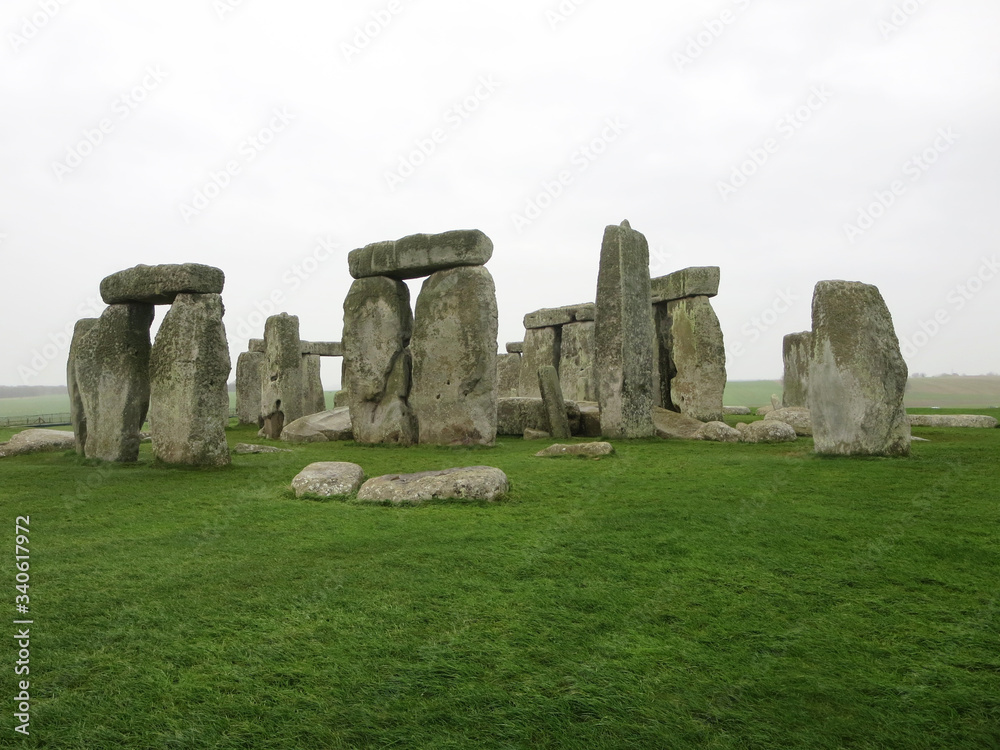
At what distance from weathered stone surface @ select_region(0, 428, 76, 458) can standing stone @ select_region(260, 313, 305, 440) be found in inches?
144

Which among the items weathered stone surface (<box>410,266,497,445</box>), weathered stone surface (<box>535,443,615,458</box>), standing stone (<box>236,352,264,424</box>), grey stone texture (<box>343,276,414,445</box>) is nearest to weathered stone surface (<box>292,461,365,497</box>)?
weathered stone surface (<box>535,443,615,458</box>)

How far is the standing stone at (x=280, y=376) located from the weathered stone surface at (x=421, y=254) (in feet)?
9.59

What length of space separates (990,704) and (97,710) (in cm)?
275

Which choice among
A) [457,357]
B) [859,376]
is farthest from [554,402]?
[859,376]

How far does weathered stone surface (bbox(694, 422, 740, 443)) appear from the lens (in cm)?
1028

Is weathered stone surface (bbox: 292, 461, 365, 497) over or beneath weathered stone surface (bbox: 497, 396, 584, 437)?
beneath

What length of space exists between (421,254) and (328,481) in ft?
19.1

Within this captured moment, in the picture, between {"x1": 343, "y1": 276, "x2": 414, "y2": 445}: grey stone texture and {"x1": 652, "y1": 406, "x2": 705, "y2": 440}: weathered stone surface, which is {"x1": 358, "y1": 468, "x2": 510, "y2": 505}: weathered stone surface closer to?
{"x1": 343, "y1": 276, "x2": 414, "y2": 445}: grey stone texture

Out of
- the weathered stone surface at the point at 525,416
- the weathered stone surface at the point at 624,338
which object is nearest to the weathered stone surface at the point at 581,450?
the weathered stone surface at the point at 624,338

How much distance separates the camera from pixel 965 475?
6012 millimetres

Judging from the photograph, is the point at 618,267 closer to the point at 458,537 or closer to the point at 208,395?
the point at 208,395

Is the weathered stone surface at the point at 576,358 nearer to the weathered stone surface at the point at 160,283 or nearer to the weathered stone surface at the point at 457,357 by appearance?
the weathered stone surface at the point at 457,357

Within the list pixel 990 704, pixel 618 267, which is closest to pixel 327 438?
pixel 618 267

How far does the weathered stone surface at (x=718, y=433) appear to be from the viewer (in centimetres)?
1028
